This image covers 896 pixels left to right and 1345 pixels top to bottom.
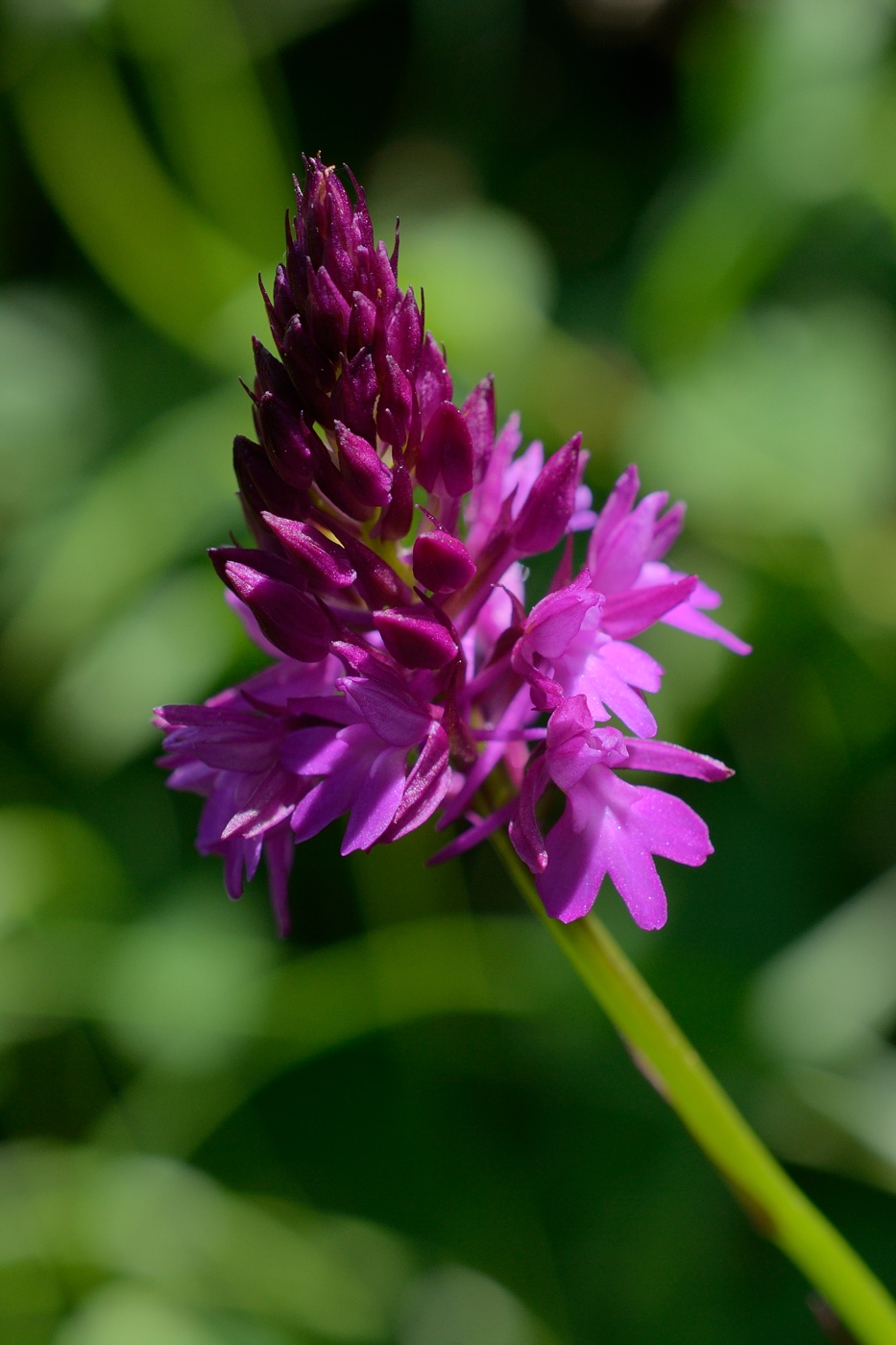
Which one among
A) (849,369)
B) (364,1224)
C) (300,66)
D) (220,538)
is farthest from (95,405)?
(364,1224)

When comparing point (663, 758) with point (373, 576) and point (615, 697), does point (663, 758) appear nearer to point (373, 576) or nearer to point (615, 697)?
point (615, 697)

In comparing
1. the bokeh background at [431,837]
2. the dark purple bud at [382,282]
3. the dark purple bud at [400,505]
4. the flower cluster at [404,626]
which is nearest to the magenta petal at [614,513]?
the flower cluster at [404,626]

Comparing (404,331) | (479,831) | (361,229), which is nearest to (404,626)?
(479,831)

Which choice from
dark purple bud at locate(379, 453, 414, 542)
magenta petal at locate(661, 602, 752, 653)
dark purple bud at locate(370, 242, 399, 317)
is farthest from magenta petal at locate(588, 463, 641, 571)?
dark purple bud at locate(370, 242, 399, 317)

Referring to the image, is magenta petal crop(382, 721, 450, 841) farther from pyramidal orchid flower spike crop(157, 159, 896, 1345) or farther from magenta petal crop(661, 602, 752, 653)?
magenta petal crop(661, 602, 752, 653)

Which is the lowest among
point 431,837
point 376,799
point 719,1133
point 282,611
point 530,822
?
point 719,1133

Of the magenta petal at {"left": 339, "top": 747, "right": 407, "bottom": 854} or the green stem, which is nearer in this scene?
the magenta petal at {"left": 339, "top": 747, "right": 407, "bottom": 854}
